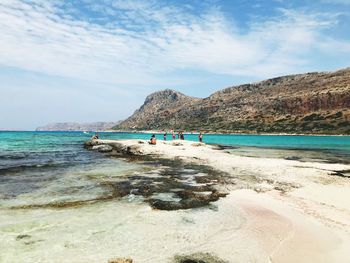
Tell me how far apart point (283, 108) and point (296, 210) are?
130281mm

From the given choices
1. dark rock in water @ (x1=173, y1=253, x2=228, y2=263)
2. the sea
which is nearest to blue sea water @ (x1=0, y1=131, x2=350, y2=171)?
the sea

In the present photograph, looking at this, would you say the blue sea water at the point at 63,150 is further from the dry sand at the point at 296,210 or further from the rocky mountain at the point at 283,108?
the rocky mountain at the point at 283,108

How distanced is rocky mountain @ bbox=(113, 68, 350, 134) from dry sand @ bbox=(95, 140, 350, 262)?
94.9 metres

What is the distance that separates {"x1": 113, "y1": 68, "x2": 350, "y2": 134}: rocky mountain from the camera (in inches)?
4122

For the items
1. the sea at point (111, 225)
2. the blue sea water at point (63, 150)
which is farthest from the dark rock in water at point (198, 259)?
the blue sea water at point (63, 150)

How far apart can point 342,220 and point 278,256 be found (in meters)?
3.88

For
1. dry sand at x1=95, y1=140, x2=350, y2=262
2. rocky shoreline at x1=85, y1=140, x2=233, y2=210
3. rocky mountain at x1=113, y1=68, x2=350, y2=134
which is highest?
rocky mountain at x1=113, y1=68, x2=350, y2=134

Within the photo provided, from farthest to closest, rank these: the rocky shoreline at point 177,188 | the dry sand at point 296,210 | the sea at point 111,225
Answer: the rocky shoreline at point 177,188 → the dry sand at point 296,210 → the sea at point 111,225

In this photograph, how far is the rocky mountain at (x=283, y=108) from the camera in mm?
104688

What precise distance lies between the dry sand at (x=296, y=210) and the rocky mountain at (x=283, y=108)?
94.9 m

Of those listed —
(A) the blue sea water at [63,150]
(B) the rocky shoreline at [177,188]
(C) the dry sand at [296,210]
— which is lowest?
(A) the blue sea water at [63,150]

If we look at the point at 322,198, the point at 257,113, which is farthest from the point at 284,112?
the point at 322,198

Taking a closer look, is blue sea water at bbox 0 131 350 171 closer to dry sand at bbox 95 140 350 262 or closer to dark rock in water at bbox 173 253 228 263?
dry sand at bbox 95 140 350 262

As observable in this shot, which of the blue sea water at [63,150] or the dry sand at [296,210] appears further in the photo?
the blue sea water at [63,150]
